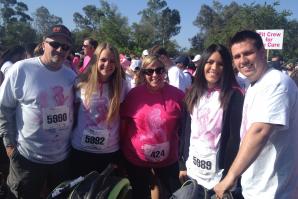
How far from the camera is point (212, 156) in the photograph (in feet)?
10.2

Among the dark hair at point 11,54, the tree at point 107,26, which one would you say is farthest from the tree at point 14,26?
the dark hair at point 11,54

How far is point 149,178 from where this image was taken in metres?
3.94

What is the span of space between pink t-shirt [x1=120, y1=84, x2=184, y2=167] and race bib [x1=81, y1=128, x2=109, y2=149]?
279 mm

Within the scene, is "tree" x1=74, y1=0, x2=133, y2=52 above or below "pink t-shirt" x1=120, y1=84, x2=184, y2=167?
above

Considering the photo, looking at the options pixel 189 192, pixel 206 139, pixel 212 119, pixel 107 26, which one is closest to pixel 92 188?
pixel 189 192

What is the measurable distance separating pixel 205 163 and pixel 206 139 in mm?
207

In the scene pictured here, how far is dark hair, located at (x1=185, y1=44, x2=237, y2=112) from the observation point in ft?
10.4

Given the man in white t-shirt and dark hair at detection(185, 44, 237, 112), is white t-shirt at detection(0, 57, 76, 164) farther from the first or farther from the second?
the man in white t-shirt

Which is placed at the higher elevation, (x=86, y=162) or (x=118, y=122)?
(x=118, y=122)

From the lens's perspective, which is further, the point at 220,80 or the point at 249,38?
the point at 220,80

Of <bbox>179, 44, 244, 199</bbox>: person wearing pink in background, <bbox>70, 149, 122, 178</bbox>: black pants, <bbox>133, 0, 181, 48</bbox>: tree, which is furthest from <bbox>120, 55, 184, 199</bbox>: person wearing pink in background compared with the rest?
<bbox>133, 0, 181, 48</bbox>: tree

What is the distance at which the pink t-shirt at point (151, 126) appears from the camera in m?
3.70

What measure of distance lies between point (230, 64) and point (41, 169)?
2.05 meters

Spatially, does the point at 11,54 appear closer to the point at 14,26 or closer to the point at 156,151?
the point at 156,151
